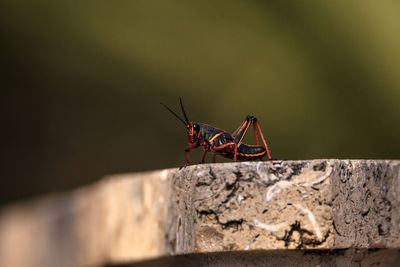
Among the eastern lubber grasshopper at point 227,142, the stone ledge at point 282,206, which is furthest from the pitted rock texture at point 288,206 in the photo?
the eastern lubber grasshopper at point 227,142

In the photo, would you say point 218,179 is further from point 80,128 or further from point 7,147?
point 7,147

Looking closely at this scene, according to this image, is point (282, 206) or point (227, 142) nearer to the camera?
point (282, 206)

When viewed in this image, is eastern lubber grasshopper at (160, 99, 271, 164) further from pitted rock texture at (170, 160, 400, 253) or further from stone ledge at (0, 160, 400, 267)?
pitted rock texture at (170, 160, 400, 253)

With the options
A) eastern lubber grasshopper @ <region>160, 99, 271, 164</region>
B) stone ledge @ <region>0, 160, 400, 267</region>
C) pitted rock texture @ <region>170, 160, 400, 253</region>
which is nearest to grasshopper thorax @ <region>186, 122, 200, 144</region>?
eastern lubber grasshopper @ <region>160, 99, 271, 164</region>

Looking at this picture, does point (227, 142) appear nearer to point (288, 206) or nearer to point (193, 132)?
point (193, 132)

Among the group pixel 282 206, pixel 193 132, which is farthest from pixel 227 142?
pixel 282 206

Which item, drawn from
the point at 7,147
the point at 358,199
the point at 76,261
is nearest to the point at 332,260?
the point at 358,199
